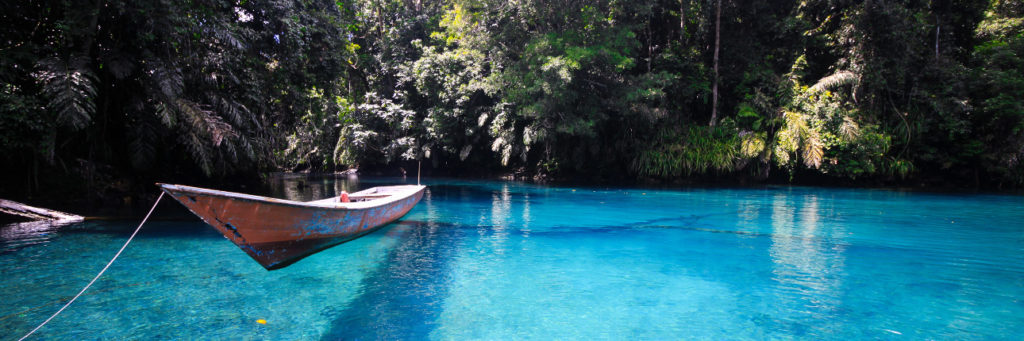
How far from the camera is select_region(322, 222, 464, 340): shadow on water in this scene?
3469mm

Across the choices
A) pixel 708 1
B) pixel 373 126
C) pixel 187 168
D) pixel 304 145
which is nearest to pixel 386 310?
pixel 187 168

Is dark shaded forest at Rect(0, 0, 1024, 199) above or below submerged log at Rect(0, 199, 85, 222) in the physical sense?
above

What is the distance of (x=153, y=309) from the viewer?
3.82 metres

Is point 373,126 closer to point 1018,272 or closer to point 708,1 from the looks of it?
point 708,1

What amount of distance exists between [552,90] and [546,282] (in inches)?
430

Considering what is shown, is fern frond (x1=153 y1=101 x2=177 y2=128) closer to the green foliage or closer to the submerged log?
the submerged log

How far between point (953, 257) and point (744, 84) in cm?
1290

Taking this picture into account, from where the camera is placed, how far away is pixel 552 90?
14.9 m

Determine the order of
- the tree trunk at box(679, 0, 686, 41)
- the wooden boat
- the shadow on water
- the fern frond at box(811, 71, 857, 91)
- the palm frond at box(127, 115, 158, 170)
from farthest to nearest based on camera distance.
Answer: the tree trunk at box(679, 0, 686, 41)
the fern frond at box(811, 71, 857, 91)
the palm frond at box(127, 115, 158, 170)
the shadow on water
the wooden boat

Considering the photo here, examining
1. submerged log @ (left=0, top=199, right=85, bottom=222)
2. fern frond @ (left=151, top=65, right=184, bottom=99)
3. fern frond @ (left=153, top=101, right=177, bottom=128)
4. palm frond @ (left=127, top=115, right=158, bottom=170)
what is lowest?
submerged log @ (left=0, top=199, right=85, bottom=222)

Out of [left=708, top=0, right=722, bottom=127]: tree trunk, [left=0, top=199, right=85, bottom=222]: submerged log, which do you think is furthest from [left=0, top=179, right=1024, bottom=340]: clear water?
[left=708, top=0, right=722, bottom=127]: tree trunk

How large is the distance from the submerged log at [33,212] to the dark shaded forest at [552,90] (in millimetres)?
819

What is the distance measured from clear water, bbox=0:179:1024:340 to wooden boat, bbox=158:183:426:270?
0.42m

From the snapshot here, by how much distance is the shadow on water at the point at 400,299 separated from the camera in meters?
3.47
